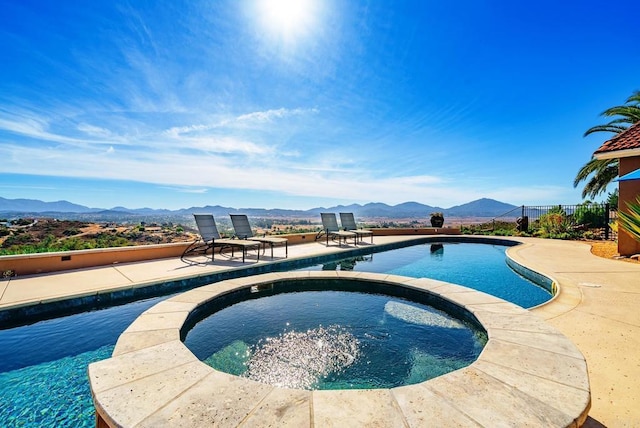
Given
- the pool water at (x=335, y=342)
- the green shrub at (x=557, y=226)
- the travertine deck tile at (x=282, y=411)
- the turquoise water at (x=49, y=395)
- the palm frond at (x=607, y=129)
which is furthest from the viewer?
the green shrub at (x=557, y=226)

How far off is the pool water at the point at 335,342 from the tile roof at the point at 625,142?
849 cm

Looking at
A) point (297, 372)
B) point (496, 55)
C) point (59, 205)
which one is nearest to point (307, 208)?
point (496, 55)

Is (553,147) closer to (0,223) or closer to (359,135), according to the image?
(359,135)

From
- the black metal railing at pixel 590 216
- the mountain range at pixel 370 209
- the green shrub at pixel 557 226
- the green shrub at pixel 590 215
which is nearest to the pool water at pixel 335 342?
the green shrub at pixel 557 226

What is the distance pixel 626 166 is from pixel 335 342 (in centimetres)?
1045

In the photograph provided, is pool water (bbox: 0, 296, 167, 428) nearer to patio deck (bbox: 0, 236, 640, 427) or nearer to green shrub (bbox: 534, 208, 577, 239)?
patio deck (bbox: 0, 236, 640, 427)

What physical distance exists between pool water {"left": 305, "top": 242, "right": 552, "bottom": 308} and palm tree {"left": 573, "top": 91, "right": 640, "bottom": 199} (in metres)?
7.28

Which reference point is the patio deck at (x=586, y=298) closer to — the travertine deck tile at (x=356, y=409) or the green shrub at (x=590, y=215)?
the travertine deck tile at (x=356, y=409)

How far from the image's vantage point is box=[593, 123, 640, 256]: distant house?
783cm

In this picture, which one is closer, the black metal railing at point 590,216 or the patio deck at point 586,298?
the patio deck at point 586,298

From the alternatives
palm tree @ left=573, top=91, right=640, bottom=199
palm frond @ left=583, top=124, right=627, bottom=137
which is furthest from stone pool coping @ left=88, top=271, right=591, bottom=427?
palm frond @ left=583, top=124, right=627, bottom=137

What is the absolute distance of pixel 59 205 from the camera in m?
97.9

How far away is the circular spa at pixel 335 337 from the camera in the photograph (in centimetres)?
282

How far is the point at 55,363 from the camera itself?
117 inches
